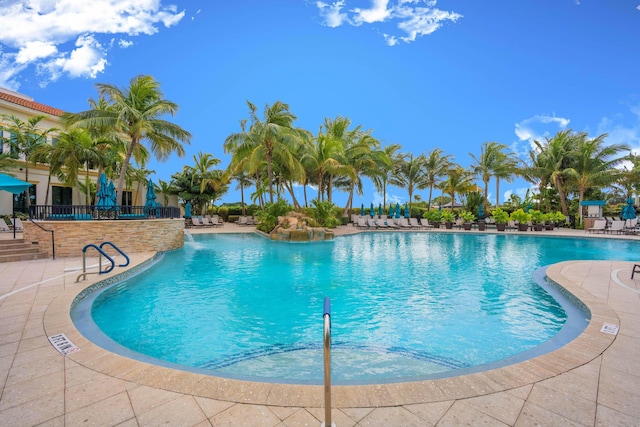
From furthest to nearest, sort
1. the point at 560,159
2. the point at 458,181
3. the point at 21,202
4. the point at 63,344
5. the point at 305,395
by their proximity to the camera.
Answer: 1. the point at 458,181
2. the point at 560,159
3. the point at 21,202
4. the point at 63,344
5. the point at 305,395

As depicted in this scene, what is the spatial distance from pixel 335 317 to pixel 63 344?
12.0 feet

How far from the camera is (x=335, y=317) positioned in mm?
5586

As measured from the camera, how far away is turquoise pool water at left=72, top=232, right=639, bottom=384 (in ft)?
13.2

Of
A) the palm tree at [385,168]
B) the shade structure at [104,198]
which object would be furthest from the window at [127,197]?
the palm tree at [385,168]

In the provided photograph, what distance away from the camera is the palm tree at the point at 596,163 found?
24.1 metres

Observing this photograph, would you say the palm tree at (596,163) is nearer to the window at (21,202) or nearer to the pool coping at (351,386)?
the pool coping at (351,386)

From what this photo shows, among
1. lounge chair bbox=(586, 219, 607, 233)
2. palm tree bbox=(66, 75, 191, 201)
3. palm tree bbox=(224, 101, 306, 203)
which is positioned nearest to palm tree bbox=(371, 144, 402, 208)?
palm tree bbox=(224, 101, 306, 203)

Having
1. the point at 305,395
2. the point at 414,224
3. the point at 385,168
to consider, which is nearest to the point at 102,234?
the point at 305,395

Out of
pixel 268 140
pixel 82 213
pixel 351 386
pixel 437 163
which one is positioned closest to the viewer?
pixel 351 386

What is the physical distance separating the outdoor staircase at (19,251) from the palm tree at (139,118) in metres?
4.41

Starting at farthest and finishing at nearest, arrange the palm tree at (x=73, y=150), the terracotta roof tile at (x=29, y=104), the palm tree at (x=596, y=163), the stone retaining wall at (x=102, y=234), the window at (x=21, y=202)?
the palm tree at (x=596, y=163) → the window at (x=21, y=202) → the terracotta roof tile at (x=29, y=104) → the palm tree at (x=73, y=150) → the stone retaining wall at (x=102, y=234)

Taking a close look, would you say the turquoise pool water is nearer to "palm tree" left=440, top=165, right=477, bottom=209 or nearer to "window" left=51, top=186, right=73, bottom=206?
"window" left=51, top=186, right=73, bottom=206

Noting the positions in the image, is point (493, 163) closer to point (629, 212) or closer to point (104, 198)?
point (629, 212)

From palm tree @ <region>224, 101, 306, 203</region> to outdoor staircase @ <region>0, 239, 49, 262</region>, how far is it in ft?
36.8
